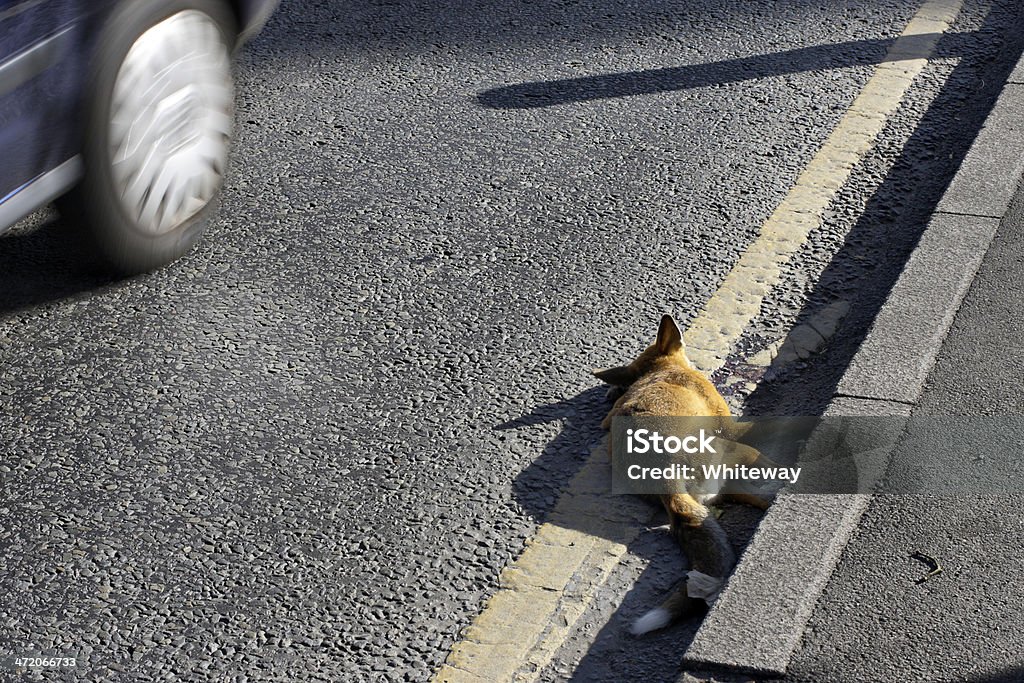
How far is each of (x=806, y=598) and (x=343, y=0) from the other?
4679 mm

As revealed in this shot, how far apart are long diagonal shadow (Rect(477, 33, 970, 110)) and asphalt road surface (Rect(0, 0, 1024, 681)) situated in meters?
0.02

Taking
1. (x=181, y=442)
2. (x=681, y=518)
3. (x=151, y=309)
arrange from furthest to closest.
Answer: (x=151, y=309)
(x=181, y=442)
(x=681, y=518)

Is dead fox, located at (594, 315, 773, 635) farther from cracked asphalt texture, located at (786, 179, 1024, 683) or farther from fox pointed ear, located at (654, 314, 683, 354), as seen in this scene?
cracked asphalt texture, located at (786, 179, 1024, 683)

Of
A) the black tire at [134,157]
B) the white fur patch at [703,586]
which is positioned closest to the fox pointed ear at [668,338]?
the white fur patch at [703,586]

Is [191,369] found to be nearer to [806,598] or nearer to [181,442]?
[181,442]

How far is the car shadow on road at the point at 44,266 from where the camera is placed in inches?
152

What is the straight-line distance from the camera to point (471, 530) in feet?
9.66

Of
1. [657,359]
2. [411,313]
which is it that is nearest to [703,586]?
[657,359]

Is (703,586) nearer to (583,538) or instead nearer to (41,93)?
(583,538)

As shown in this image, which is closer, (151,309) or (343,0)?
(151,309)

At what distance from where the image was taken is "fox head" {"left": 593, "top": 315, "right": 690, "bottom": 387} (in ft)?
10.9

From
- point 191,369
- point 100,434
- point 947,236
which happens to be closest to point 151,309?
point 191,369

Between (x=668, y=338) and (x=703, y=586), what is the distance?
0.85m

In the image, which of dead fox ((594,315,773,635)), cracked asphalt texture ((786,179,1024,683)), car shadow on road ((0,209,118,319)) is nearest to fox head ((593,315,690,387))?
dead fox ((594,315,773,635))
